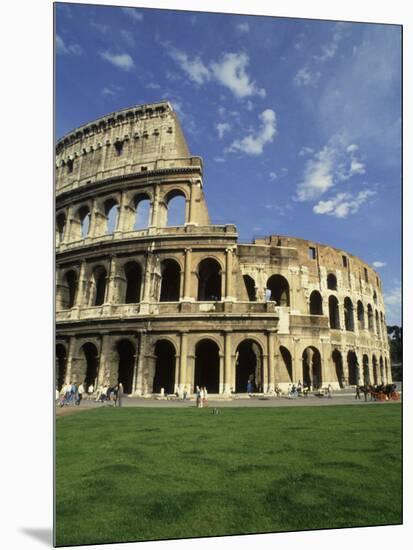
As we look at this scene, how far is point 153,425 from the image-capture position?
9.21m

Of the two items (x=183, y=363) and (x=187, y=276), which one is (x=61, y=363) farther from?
(x=187, y=276)

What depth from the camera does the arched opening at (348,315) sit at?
543 inches

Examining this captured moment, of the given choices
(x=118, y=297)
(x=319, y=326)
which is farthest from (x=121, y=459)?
(x=319, y=326)

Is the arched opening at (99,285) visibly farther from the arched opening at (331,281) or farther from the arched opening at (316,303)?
the arched opening at (331,281)

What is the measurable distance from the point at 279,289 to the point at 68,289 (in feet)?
22.9

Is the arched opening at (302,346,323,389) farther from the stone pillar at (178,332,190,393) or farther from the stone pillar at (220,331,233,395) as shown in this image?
the stone pillar at (178,332,190,393)

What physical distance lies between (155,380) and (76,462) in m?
6.06

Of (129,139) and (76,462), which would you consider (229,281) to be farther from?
(76,462)

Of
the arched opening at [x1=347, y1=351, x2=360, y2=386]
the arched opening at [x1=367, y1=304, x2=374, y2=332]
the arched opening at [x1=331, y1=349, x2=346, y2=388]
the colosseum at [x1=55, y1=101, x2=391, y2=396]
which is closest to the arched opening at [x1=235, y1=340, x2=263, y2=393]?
the colosseum at [x1=55, y1=101, x2=391, y2=396]

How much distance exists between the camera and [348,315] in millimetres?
14406

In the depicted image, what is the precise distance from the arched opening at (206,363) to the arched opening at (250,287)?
204 centimetres

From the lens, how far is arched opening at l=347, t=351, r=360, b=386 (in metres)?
12.3

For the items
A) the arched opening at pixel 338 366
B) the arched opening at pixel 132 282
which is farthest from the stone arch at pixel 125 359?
the arched opening at pixel 338 366

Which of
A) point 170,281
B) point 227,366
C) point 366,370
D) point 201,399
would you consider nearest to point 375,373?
point 366,370
